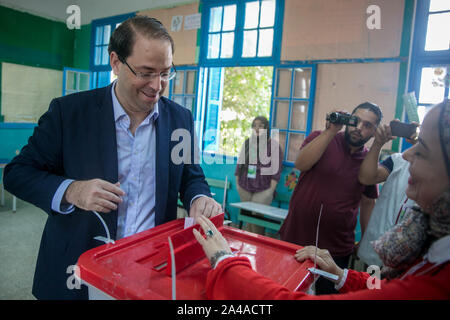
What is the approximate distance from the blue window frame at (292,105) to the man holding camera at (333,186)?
1928mm

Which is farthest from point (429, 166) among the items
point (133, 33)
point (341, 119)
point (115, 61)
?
point (341, 119)

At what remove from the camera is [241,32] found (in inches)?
190

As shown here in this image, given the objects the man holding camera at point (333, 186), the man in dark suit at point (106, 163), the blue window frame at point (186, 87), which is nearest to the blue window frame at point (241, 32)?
the blue window frame at point (186, 87)

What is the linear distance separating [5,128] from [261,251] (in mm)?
6644

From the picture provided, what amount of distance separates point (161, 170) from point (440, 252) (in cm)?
99

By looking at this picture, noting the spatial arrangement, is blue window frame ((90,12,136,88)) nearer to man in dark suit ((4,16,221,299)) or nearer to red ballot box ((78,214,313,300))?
man in dark suit ((4,16,221,299))

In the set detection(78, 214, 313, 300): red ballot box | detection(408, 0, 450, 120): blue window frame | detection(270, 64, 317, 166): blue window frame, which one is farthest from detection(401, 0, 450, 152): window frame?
detection(78, 214, 313, 300): red ballot box

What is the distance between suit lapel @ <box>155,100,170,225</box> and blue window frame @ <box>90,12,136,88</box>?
19.9 ft

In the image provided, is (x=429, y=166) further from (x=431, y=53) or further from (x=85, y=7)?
(x=85, y=7)

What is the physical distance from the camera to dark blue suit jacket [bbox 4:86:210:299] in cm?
114

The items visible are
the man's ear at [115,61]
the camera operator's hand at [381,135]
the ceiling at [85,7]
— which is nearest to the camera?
the man's ear at [115,61]

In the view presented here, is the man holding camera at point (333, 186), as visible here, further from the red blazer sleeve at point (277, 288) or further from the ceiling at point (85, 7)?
the ceiling at point (85, 7)

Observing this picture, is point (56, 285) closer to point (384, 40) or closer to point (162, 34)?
point (162, 34)

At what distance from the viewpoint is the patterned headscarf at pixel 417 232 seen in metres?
0.74
